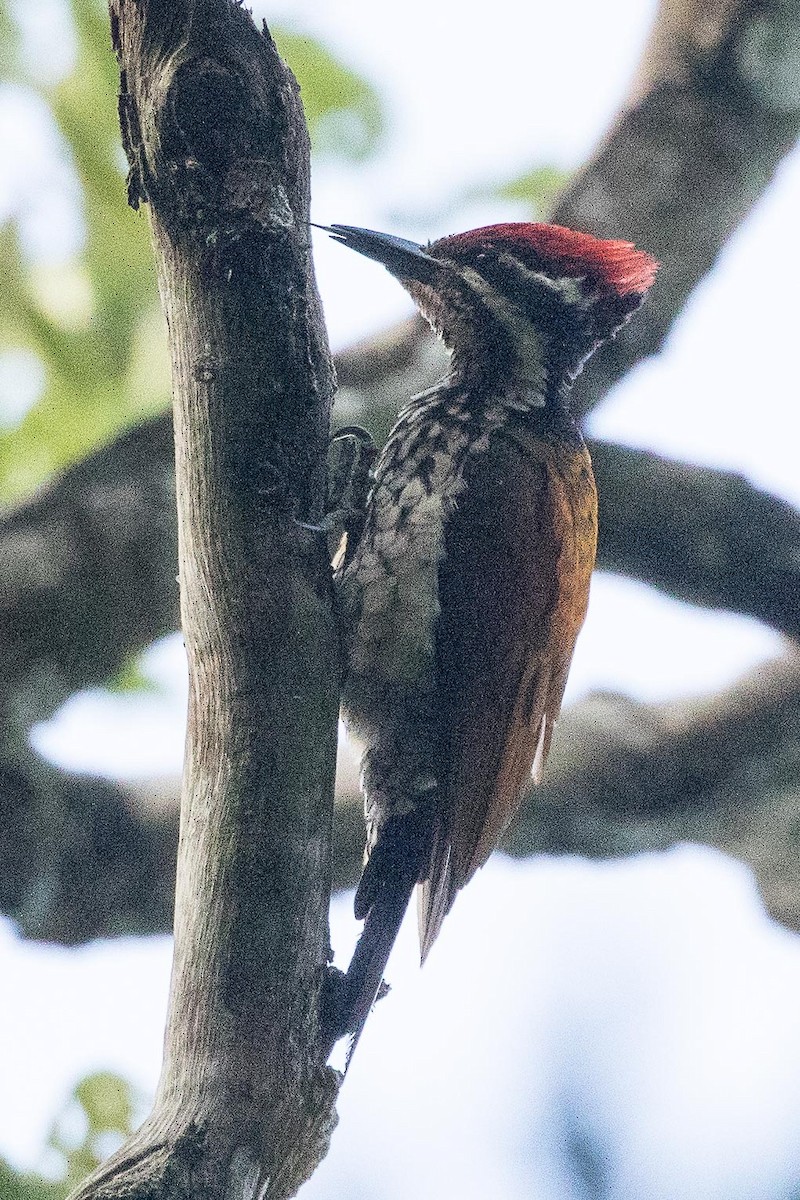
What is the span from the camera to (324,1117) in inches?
81.1

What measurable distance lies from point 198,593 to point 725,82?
3092 mm

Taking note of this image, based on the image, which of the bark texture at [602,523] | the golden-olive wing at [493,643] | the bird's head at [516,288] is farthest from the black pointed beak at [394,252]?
the bark texture at [602,523]

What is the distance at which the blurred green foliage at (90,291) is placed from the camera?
4.42 metres

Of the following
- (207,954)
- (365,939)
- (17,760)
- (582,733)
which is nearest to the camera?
(207,954)

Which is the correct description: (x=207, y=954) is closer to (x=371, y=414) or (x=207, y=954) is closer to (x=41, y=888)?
(x=41, y=888)

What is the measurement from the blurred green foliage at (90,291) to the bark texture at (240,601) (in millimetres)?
2567

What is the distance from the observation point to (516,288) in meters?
3.45

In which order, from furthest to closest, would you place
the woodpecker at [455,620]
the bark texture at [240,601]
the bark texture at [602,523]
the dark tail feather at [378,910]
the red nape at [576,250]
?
the bark texture at [602,523] → the red nape at [576,250] → the woodpecker at [455,620] → the dark tail feather at [378,910] → the bark texture at [240,601]

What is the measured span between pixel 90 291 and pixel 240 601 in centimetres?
284

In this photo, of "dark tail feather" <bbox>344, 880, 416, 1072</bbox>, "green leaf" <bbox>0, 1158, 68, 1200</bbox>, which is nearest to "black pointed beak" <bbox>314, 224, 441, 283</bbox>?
"dark tail feather" <bbox>344, 880, 416, 1072</bbox>

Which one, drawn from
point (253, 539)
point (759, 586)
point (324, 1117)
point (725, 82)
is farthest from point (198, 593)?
point (725, 82)

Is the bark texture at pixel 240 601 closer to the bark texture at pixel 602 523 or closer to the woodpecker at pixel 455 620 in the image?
the woodpecker at pixel 455 620

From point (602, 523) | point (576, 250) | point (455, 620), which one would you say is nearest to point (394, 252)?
point (576, 250)

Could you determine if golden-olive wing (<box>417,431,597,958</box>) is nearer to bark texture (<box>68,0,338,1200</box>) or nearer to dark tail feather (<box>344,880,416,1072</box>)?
dark tail feather (<box>344,880,416,1072</box>)
